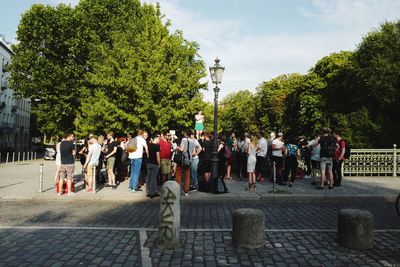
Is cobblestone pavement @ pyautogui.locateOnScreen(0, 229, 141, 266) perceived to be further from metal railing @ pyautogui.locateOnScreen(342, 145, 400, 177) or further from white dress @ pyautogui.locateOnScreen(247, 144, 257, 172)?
metal railing @ pyautogui.locateOnScreen(342, 145, 400, 177)

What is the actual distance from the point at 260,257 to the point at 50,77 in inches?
1292

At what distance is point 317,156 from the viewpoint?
13984mm

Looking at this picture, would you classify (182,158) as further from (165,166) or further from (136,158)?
(136,158)

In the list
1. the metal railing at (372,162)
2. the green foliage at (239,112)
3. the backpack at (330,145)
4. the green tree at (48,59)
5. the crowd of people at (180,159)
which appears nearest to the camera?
the crowd of people at (180,159)

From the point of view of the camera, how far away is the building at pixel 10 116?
60.8 m

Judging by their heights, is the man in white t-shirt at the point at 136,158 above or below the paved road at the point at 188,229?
above

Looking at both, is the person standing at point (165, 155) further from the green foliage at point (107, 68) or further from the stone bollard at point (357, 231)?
the green foliage at point (107, 68)

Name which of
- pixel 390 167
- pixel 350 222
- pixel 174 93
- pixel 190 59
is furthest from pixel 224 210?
pixel 190 59

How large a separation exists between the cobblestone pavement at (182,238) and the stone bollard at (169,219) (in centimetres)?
16

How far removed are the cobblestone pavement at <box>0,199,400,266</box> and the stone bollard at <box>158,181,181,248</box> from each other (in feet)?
0.54

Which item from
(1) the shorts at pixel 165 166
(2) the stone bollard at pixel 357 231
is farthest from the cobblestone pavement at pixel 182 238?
(1) the shorts at pixel 165 166

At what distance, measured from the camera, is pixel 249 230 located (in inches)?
237

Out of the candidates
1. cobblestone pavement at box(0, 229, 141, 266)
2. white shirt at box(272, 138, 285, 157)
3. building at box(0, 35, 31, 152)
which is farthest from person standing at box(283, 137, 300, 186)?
building at box(0, 35, 31, 152)

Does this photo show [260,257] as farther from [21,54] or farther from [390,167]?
[21,54]
